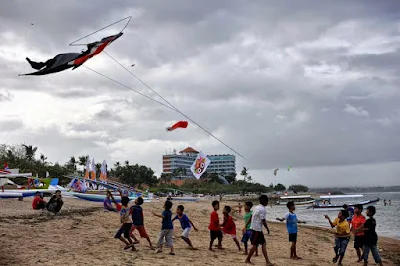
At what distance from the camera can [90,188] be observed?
4306 cm

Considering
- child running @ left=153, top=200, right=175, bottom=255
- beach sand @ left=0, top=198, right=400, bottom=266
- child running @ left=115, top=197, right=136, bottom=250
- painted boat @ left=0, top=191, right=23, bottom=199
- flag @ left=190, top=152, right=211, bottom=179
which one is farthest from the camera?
painted boat @ left=0, top=191, right=23, bottom=199

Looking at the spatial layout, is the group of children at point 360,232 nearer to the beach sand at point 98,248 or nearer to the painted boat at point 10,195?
the beach sand at point 98,248

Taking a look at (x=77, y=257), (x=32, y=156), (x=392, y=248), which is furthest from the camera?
(x=32, y=156)

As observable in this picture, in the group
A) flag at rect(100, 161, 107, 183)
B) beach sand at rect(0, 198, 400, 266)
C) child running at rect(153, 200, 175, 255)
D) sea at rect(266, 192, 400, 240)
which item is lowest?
sea at rect(266, 192, 400, 240)

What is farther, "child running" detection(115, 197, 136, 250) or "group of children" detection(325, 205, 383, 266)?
"child running" detection(115, 197, 136, 250)

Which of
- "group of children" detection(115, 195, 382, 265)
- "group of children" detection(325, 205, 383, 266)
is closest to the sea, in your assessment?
"group of children" detection(325, 205, 383, 266)

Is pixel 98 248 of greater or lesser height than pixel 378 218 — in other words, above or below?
above

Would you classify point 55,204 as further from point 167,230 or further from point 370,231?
point 370,231

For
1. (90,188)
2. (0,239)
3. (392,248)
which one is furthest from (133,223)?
(90,188)

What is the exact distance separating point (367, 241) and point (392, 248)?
9.54 meters

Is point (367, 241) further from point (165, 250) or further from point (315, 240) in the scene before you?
point (315, 240)

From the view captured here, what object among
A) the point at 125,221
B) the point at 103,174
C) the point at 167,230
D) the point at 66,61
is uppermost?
the point at 66,61

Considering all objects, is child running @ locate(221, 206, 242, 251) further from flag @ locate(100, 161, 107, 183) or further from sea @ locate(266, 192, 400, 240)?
flag @ locate(100, 161, 107, 183)

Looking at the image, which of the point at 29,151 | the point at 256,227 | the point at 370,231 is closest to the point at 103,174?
the point at 256,227
